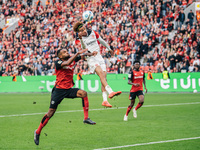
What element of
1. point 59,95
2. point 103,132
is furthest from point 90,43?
point 103,132

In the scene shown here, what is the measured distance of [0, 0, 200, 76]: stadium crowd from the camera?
27453 millimetres

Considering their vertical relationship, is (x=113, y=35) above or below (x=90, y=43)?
above

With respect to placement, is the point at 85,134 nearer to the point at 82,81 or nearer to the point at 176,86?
the point at 176,86

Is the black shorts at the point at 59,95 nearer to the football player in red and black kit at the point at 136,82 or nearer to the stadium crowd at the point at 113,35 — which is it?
the football player in red and black kit at the point at 136,82

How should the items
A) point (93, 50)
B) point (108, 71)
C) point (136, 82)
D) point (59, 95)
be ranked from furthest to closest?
point (108, 71)
point (136, 82)
point (93, 50)
point (59, 95)

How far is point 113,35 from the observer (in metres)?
32.4

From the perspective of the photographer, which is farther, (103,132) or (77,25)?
(103,132)

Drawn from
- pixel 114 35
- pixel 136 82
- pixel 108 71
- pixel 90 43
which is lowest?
pixel 108 71

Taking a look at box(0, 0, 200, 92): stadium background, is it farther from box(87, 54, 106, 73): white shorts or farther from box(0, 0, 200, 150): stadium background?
box(87, 54, 106, 73): white shorts

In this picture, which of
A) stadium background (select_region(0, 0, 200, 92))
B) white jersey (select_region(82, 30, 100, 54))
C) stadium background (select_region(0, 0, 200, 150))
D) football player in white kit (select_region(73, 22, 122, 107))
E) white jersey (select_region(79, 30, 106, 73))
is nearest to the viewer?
stadium background (select_region(0, 0, 200, 150))

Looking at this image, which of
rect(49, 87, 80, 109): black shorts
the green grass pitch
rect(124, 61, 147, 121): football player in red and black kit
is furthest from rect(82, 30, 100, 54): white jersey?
rect(124, 61, 147, 121): football player in red and black kit

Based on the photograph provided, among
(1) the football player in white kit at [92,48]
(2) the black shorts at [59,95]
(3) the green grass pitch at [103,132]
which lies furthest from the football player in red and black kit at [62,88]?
(1) the football player in white kit at [92,48]

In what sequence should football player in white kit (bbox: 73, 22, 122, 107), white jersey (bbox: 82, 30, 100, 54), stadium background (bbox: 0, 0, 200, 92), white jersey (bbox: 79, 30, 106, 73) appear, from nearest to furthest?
football player in white kit (bbox: 73, 22, 122, 107) → white jersey (bbox: 79, 30, 106, 73) → white jersey (bbox: 82, 30, 100, 54) → stadium background (bbox: 0, 0, 200, 92)

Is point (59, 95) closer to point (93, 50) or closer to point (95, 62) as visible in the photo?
point (95, 62)
